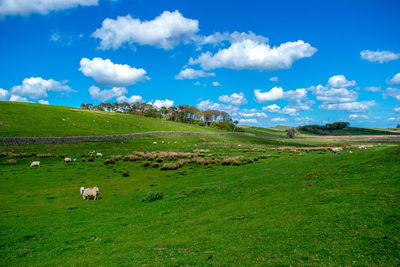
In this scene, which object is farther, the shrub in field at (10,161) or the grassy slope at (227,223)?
the shrub in field at (10,161)

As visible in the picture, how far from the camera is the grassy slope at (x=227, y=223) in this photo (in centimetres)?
829

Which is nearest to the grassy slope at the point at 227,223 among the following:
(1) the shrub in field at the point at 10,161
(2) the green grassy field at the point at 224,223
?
(2) the green grassy field at the point at 224,223

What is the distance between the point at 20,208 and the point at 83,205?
5160 millimetres

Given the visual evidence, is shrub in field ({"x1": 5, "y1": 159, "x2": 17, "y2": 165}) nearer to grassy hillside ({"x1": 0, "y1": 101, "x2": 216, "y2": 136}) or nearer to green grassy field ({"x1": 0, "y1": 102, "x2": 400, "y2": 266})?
green grassy field ({"x1": 0, "y1": 102, "x2": 400, "y2": 266})

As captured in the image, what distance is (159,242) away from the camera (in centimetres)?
1175

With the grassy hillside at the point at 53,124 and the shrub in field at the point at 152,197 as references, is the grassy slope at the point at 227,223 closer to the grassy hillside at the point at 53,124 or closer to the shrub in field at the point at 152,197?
the shrub in field at the point at 152,197

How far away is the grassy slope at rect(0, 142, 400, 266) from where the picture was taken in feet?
27.2

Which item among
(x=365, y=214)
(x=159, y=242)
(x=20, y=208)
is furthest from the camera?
(x=20, y=208)

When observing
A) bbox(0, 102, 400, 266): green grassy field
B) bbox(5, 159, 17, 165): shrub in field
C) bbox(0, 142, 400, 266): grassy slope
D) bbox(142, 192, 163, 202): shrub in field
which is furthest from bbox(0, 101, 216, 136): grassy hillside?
bbox(142, 192, 163, 202): shrub in field

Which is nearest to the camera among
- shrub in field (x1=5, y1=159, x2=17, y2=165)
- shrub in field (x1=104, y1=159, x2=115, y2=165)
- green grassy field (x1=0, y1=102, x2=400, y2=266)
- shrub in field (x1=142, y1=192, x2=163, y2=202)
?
green grassy field (x1=0, y1=102, x2=400, y2=266)

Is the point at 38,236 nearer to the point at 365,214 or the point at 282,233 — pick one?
the point at 282,233

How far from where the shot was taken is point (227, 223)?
12.7 meters

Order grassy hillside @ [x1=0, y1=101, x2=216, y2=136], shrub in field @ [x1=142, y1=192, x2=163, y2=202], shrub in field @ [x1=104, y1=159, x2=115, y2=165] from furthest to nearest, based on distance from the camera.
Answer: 1. grassy hillside @ [x1=0, y1=101, x2=216, y2=136]
2. shrub in field @ [x1=104, y1=159, x2=115, y2=165]
3. shrub in field @ [x1=142, y1=192, x2=163, y2=202]

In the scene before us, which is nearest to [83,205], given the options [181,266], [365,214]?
[181,266]
